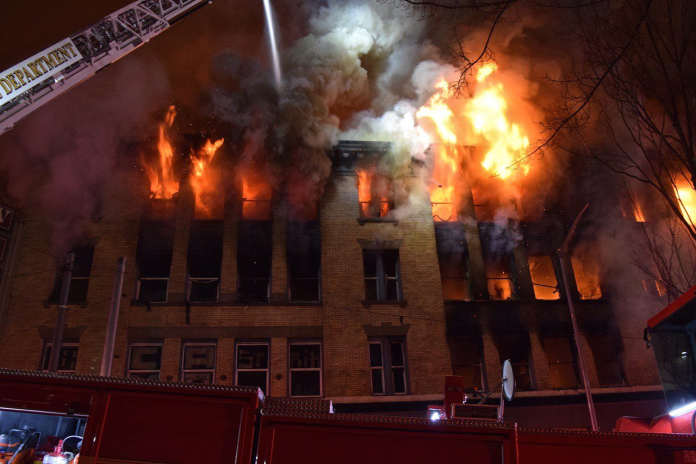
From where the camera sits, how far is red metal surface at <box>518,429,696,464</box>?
467 centimetres

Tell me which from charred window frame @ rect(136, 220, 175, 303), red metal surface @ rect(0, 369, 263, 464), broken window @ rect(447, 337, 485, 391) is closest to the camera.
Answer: red metal surface @ rect(0, 369, 263, 464)

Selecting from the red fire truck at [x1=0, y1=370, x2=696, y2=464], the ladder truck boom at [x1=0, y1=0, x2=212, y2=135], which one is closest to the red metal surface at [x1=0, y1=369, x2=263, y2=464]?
the red fire truck at [x1=0, y1=370, x2=696, y2=464]

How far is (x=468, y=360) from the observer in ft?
55.7

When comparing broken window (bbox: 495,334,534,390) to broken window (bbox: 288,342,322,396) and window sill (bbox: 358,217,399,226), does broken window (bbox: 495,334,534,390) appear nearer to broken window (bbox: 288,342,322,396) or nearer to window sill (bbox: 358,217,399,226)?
window sill (bbox: 358,217,399,226)

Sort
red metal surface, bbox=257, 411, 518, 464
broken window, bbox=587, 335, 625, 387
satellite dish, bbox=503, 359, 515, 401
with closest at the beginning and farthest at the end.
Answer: red metal surface, bbox=257, 411, 518, 464 < satellite dish, bbox=503, 359, 515, 401 < broken window, bbox=587, 335, 625, 387

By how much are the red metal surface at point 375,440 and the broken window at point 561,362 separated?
46.0 ft

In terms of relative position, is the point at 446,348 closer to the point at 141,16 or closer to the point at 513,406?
the point at 513,406

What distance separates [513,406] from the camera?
1588 cm

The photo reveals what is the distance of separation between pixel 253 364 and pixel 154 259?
5.19 m

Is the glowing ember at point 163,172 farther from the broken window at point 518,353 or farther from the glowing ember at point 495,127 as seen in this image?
the broken window at point 518,353

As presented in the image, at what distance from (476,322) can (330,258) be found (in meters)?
5.69

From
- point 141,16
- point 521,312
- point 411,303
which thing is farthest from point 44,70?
point 521,312

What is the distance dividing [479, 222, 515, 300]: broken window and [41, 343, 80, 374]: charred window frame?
14.7 metres

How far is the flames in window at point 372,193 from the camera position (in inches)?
742
